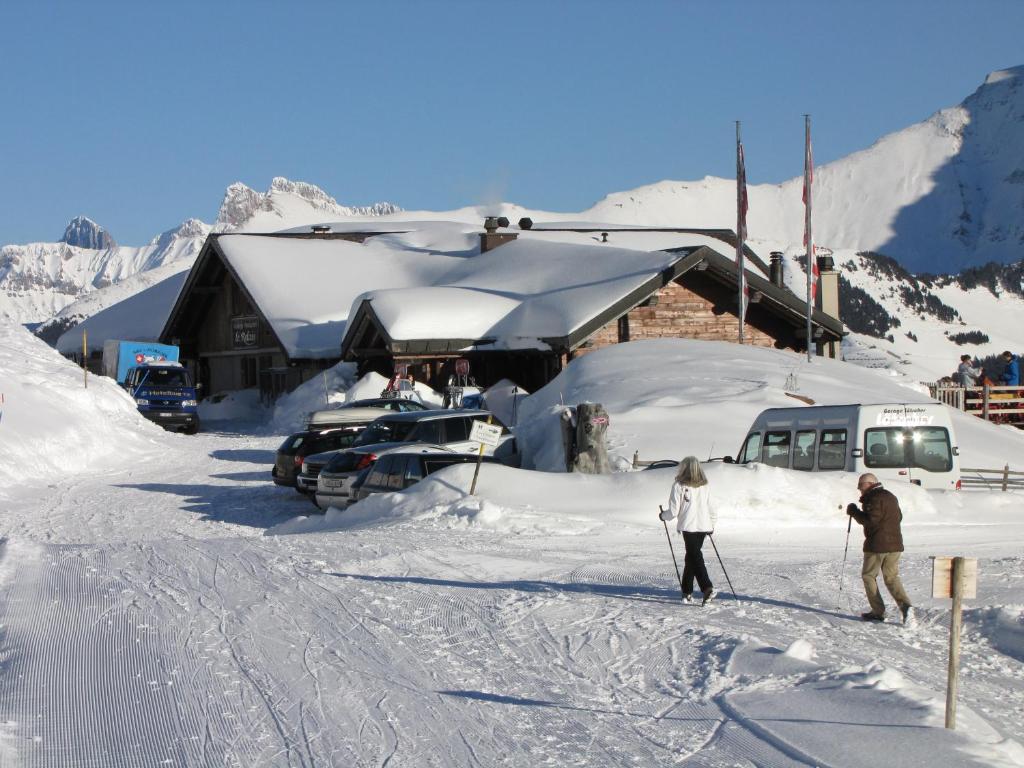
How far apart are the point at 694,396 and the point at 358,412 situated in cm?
856

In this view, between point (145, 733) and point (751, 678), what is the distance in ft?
12.7

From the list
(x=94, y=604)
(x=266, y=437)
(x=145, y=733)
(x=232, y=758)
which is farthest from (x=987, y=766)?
(x=266, y=437)

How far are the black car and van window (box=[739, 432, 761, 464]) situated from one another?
4.02m

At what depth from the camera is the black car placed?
18922mm

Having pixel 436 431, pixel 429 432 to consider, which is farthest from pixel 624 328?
pixel 429 432

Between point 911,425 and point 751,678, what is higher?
point 911,425

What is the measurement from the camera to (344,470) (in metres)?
20.2

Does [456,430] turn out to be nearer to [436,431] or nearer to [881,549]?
[436,431]

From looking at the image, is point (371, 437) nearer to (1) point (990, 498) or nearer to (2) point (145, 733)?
(1) point (990, 498)

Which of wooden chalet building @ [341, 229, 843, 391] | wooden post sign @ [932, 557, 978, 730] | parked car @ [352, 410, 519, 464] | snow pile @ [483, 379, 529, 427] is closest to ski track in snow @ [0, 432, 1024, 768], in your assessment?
wooden post sign @ [932, 557, 978, 730]

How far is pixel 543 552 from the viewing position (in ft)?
46.8

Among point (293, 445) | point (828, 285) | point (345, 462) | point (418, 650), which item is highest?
point (828, 285)

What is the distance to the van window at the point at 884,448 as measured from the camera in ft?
56.7

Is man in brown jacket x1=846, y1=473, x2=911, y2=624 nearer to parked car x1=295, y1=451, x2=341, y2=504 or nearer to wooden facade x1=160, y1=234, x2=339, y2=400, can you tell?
parked car x1=295, y1=451, x2=341, y2=504
